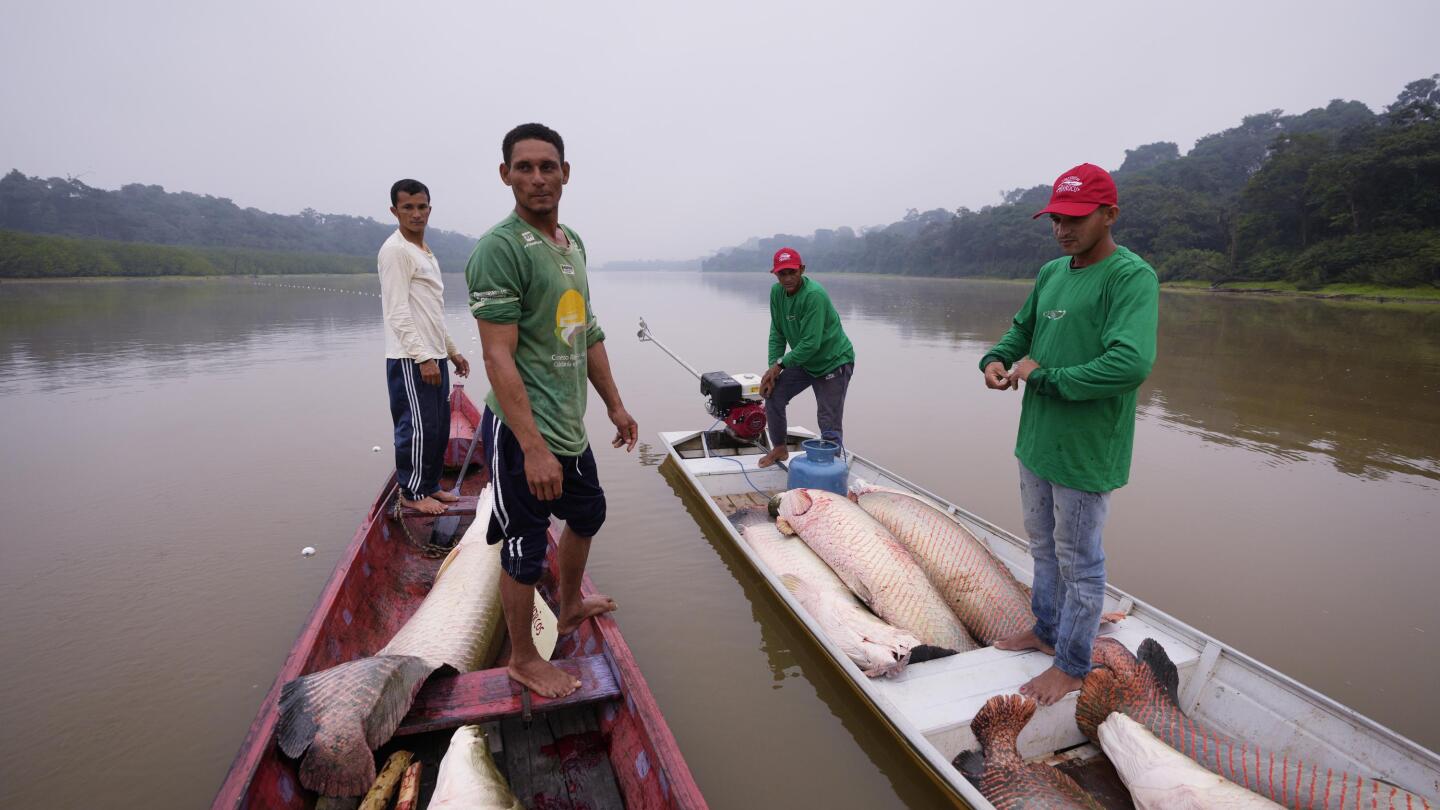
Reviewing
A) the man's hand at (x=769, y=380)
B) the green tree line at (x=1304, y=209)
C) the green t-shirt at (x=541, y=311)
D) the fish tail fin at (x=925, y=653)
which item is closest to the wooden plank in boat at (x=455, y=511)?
the green t-shirt at (x=541, y=311)

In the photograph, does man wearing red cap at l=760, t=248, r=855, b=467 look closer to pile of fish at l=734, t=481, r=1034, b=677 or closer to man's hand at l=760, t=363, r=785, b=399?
man's hand at l=760, t=363, r=785, b=399

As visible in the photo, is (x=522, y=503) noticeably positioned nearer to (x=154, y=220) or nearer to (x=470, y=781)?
(x=470, y=781)

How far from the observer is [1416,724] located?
12.0 ft

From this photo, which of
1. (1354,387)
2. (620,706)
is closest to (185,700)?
(620,706)

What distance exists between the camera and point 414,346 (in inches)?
189

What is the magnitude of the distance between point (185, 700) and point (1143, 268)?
18.6ft

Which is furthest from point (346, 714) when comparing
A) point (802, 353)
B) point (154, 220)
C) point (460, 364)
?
point (154, 220)

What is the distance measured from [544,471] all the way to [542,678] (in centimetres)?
95

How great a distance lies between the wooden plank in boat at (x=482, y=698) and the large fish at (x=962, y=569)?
95.9 inches

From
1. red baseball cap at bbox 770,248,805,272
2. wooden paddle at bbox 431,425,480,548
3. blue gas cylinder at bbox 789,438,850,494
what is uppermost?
red baseball cap at bbox 770,248,805,272

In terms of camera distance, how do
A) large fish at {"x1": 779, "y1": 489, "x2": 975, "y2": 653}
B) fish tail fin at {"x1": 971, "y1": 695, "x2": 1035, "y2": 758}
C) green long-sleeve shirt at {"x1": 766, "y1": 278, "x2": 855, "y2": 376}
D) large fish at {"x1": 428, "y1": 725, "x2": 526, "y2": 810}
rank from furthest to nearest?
green long-sleeve shirt at {"x1": 766, "y1": 278, "x2": 855, "y2": 376}
large fish at {"x1": 779, "y1": 489, "x2": 975, "y2": 653}
fish tail fin at {"x1": 971, "y1": 695, "x2": 1035, "y2": 758}
large fish at {"x1": 428, "y1": 725, "x2": 526, "y2": 810}

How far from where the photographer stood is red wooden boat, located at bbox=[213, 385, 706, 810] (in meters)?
2.14

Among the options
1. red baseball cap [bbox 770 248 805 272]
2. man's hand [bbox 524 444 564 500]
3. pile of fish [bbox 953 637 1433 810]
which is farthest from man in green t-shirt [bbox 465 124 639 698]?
red baseball cap [bbox 770 248 805 272]

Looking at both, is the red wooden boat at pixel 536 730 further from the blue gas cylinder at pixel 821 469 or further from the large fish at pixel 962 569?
Result: the blue gas cylinder at pixel 821 469
